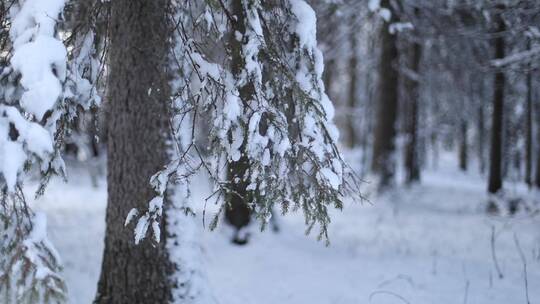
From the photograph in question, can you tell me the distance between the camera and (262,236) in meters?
8.25

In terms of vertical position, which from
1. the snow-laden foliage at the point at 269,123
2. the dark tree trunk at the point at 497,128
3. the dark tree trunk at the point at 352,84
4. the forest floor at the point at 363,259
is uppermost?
the dark tree trunk at the point at 352,84

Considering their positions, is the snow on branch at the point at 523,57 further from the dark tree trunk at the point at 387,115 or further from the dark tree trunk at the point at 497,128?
the dark tree trunk at the point at 387,115

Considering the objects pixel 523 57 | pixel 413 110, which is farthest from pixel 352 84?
pixel 523 57

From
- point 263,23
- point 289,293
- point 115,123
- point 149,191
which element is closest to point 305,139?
point 263,23

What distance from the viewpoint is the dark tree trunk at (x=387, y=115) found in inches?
520

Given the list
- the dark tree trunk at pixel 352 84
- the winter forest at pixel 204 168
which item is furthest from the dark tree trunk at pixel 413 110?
the winter forest at pixel 204 168

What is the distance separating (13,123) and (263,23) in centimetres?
226

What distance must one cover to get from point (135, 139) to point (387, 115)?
996 centimetres

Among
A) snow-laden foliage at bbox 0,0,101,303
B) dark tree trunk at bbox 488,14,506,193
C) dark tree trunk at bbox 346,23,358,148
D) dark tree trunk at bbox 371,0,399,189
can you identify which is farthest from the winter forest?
dark tree trunk at bbox 346,23,358,148

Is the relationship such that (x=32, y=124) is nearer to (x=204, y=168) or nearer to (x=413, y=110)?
(x=204, y=168)

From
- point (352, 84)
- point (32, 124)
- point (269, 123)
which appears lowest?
point (32, 124)

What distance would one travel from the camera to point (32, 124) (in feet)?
9.55

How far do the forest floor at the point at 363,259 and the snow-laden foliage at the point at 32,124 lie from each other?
2426 millimetres

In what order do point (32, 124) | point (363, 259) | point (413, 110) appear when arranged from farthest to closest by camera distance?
point (413, 110) → point (363, 259) → point (32, 124)
